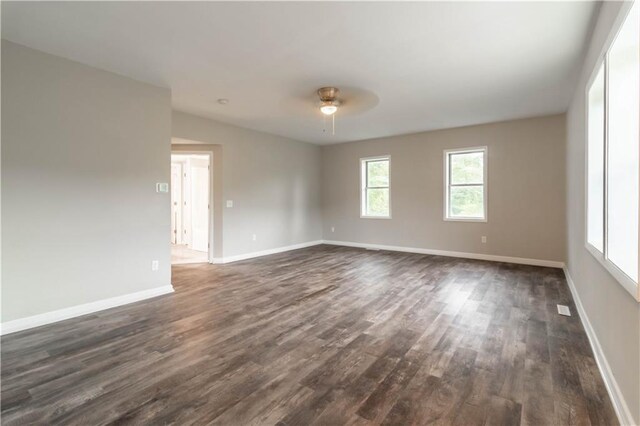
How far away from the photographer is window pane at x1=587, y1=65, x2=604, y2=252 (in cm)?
243

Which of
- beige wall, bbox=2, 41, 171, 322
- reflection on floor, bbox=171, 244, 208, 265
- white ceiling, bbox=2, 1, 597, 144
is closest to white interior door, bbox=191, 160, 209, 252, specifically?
reflection on floor, bbox=171, 244, 208, 265

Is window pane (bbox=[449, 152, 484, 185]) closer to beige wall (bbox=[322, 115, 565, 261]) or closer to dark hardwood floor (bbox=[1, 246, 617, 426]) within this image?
beige wall (bbox=[322, 115, 565, 261])

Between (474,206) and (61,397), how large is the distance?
642 cm

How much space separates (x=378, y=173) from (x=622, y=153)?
5535 millimetres

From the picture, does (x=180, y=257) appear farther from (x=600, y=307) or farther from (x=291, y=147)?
(x=600, y=307)

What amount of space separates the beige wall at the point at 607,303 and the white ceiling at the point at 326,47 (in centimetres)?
33

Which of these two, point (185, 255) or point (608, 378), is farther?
point (185, 255)

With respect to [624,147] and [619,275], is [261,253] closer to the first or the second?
[619,275]

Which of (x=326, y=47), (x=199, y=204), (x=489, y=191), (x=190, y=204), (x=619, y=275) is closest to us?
(x=619, y=275)

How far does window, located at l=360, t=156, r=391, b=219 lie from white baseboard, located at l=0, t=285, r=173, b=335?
493 centimetres

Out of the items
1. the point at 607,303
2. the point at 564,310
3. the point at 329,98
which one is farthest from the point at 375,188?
the point at 607,303

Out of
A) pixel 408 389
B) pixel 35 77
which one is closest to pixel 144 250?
pixel 35 77

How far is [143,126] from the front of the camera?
12.0 ft

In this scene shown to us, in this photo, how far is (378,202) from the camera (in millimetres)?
7293
